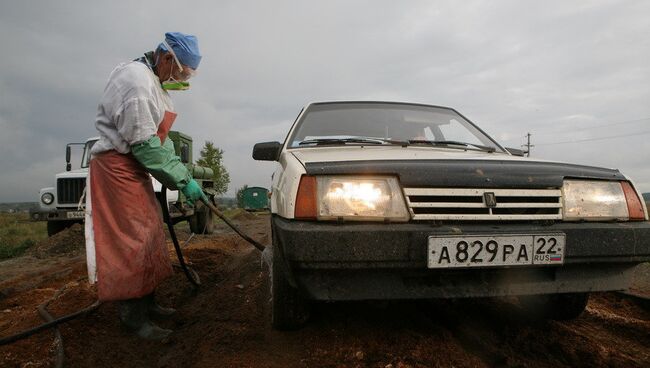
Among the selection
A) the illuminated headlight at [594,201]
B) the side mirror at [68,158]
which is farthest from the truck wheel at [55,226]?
the illuminated headlight at [594,201]

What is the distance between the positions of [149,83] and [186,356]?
168 cm

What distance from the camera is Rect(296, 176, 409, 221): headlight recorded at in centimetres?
190

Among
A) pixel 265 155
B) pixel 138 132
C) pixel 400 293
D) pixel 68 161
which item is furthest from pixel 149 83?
pixel 68 161

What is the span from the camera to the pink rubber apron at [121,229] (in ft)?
8.33

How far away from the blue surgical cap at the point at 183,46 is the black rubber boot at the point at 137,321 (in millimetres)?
1682

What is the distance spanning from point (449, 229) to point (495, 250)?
0.24 meters

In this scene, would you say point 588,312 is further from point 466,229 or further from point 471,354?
point 466,229

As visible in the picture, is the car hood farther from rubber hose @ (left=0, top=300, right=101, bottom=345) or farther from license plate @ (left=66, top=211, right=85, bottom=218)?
license plate @ (left=66, top=211, right=85, bottom=218)

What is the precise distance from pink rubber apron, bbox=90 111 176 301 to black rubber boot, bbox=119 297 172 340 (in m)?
0.16

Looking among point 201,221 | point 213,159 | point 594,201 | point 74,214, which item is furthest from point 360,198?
point 213,159

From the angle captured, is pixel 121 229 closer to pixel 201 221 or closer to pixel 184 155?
pixel 184 155

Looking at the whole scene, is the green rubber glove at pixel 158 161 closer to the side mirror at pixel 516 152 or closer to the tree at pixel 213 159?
the side mirror at pixel 516 152

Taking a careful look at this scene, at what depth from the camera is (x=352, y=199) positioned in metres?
1.93

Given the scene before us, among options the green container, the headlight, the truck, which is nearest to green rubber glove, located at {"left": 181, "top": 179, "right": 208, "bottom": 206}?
the headlight
